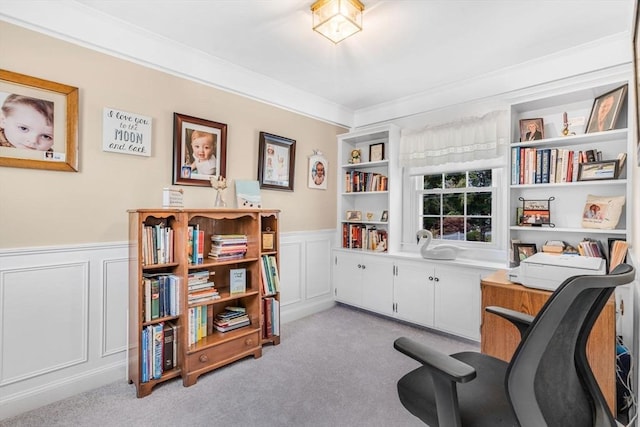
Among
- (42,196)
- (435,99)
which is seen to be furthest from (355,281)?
(42,196)

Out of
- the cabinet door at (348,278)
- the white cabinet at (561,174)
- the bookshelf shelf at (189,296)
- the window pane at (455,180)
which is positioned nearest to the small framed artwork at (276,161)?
the bookshelf shelf at (189,296)

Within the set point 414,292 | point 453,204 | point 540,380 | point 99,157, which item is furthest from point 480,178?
point 99,157

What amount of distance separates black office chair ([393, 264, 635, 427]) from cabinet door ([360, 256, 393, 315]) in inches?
83.7

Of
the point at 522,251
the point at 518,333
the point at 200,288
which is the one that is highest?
the point at 522,251

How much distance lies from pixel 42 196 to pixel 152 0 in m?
1.40

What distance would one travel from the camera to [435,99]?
10.7 feet

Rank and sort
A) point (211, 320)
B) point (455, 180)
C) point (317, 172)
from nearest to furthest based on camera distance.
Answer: point (211, 320) < point (455, 180) < point (317, 172)

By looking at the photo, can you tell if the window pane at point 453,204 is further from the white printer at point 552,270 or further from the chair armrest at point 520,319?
the chair armrest at point 520,319

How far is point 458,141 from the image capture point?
10.1 ft

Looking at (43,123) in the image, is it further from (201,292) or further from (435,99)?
(435,99)

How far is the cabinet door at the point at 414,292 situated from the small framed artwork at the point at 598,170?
1410 mm

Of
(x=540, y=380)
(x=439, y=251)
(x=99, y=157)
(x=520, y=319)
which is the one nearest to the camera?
(x=540, y=380)

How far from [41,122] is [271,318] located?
7.08ft

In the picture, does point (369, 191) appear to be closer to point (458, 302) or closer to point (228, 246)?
point (458, 302)
